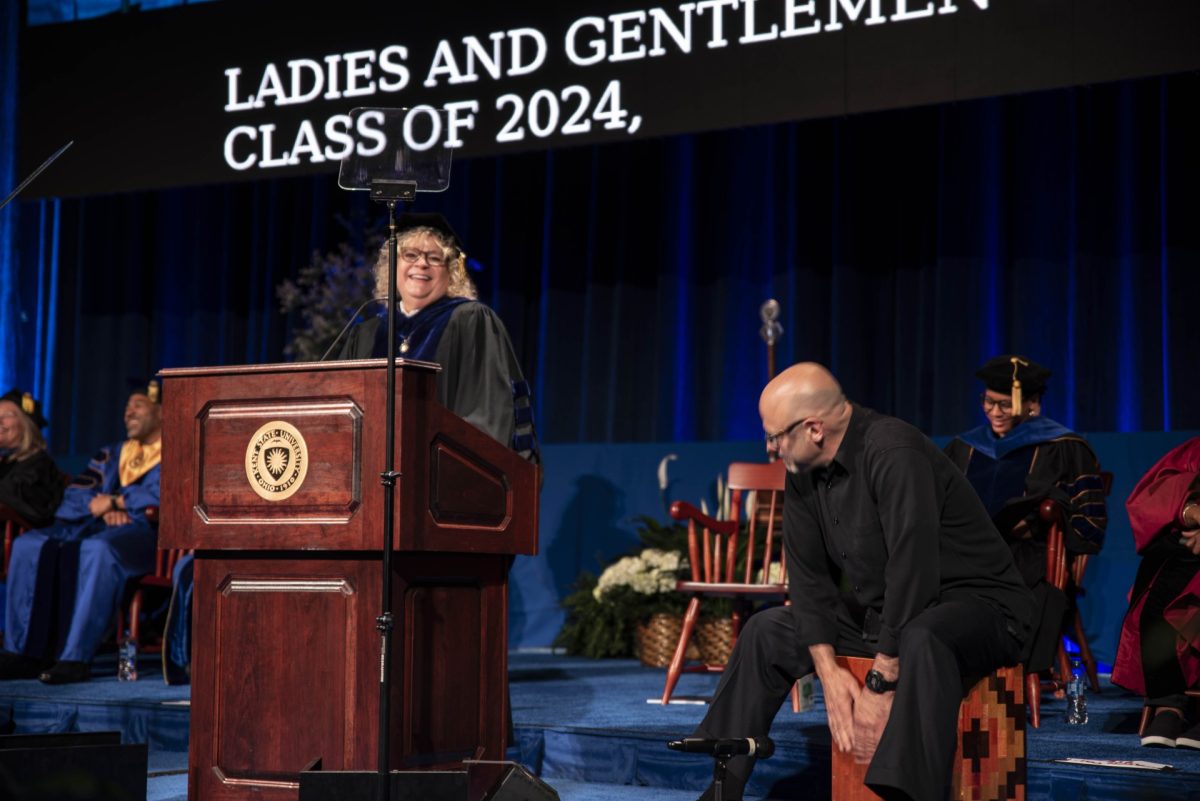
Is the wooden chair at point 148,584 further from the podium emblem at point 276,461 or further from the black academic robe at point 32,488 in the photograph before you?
the podium emblem at point 276,461

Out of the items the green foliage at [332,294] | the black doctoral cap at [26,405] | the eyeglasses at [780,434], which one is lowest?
the eyeglasses at [780,434]

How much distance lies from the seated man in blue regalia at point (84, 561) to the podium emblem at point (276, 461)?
8.56 feet

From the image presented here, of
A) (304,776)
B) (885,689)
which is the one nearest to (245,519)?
(304,776)

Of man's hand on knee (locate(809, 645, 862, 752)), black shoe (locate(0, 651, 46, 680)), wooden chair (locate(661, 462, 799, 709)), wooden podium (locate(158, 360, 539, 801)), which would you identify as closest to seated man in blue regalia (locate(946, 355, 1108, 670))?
wooden chair (locate(661, 462, 799, 709))

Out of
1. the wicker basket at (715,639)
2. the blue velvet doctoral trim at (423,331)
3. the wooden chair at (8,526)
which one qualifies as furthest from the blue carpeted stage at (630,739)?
the blue velvet doctoral trim at (423,331)

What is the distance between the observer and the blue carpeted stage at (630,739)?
11.0ft

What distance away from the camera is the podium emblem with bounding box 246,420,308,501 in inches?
112

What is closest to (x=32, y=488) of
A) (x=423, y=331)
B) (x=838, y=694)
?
(x=423, y=331)

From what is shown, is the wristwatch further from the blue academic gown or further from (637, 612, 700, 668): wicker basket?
the blue academic gown

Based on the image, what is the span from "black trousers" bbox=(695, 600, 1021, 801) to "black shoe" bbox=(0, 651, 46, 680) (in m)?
3.63

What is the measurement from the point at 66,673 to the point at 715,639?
2439 mm

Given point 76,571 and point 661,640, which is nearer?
point 76,571

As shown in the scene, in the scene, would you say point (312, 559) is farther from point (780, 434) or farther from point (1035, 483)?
point (1035, 483)

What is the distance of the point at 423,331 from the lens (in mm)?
3801
